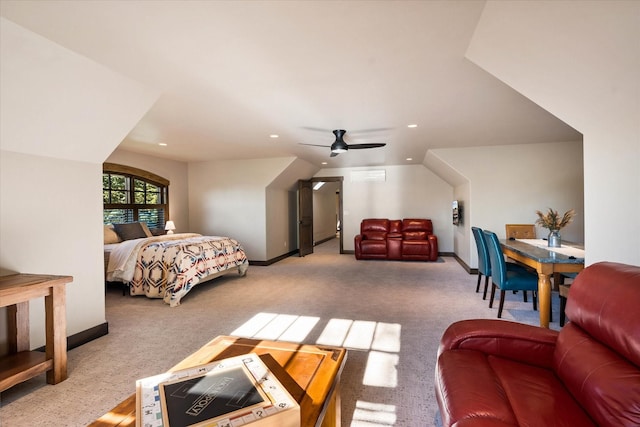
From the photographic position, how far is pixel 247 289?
16.0 feet

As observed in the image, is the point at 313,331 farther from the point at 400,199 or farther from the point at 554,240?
the point at 400,199

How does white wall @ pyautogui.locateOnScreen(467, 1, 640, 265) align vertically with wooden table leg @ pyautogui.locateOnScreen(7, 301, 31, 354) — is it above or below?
above

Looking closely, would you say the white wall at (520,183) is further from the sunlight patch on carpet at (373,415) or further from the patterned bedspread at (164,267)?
the patterned bedspread at (164,267)

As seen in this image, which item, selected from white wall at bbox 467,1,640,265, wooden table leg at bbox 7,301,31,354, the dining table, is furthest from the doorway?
white wall at bbox 467,1,640,265

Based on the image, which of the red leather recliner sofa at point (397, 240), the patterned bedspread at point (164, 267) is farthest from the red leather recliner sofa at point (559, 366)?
the red leather recliner sofa at point (397, 240)

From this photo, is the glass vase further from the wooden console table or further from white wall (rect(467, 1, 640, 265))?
the wooden console table

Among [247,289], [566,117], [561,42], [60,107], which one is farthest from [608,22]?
[247,289]

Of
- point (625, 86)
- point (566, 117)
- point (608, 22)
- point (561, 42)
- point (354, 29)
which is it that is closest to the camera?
point (608, 22)

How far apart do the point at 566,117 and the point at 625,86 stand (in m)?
0.56

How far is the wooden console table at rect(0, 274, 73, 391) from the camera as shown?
2047mm

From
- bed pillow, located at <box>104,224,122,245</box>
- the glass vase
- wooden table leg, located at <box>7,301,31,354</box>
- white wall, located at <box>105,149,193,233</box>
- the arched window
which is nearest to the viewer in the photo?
wooden table leg, located at <box>7,301,31,354</box>

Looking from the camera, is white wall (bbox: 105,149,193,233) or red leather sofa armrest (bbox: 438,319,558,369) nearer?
red leather sofa armrest (bbox: 438,319,558,369)

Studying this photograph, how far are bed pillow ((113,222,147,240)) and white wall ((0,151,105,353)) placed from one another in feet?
7.95

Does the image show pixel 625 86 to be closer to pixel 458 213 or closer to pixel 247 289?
pixel 247 289
